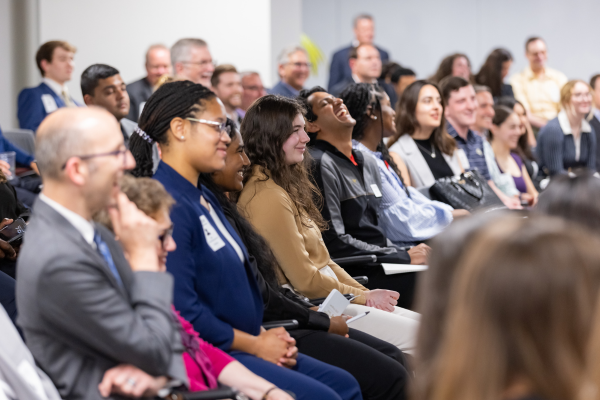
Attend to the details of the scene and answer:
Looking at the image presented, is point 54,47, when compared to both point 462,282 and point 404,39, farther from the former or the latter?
point 404,39

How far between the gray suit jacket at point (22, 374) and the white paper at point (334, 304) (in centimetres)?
107

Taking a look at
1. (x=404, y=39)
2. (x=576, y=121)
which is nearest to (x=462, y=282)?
(x=576, y=121)

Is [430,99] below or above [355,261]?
above

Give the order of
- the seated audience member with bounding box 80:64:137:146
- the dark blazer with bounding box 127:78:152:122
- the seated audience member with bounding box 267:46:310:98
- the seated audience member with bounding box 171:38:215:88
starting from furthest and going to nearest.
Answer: the seated audience member with bounding box 267:46:310:98 → the dark blazer with bounding box 127:78:152:122 → the seated audience member with bounding box 171:38:215:88 → the seated audience member with bounding box 80:64:137:146

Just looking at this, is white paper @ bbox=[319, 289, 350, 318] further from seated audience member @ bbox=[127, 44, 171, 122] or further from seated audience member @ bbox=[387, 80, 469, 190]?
seated audience member @ bbox=[127, 44, 171, 122]

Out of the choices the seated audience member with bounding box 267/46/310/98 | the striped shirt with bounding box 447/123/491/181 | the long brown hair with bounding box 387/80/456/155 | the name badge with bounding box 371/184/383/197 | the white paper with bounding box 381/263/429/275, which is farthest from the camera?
the seated audience member with bounding box 267/46/310/98

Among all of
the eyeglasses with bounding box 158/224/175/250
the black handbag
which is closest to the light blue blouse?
the black handbag

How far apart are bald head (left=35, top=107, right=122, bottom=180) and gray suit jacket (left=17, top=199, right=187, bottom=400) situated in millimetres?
84

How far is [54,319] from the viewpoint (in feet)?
3.99

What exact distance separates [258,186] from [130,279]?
102cm

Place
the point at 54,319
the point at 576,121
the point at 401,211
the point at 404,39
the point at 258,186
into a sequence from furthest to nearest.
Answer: the point at 404,39 < the point at 576,121 < the point at 401,211 < the point at 258,186 < the point at 54,319

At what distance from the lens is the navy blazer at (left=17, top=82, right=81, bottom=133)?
4488 mm

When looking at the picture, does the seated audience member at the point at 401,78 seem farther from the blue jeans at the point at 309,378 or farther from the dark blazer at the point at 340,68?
the blue jeans at the point at 309,378

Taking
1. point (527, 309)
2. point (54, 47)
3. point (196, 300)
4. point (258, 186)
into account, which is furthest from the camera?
point (54, 47)
